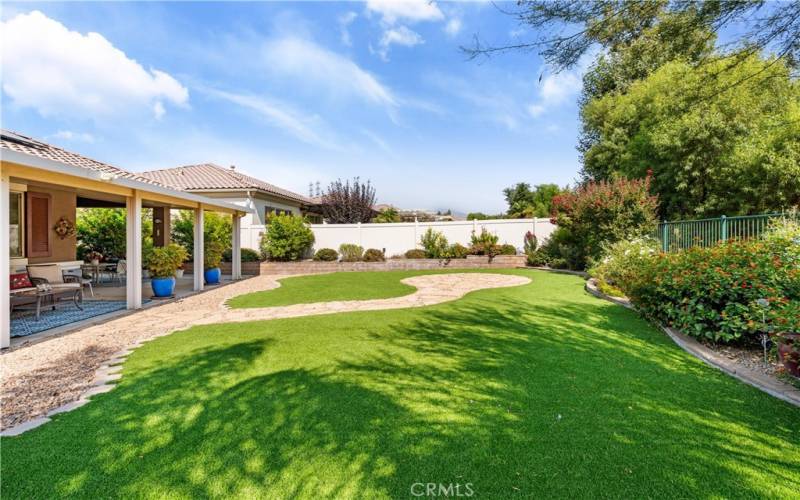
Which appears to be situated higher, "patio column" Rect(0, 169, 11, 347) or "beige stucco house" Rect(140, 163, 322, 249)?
"beige stucco house" Rect(140, 163, 322, 249)

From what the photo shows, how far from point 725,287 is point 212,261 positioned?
13.5 m

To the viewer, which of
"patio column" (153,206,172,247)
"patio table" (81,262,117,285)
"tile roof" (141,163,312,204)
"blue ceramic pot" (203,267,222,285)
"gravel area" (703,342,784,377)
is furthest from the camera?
"tile roof" (141,163,312,204)

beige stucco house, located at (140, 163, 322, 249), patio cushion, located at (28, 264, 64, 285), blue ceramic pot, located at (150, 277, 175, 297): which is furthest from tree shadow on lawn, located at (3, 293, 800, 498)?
beige stucco house, located at (140, 163, 322, 249)

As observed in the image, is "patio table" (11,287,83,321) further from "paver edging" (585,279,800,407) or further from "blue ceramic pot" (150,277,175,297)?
"paver edging" (585,279,800,407)

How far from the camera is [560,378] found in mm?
3898

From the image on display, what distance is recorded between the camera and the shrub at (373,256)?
1752cm

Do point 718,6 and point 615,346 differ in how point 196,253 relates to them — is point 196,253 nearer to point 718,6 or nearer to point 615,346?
point 615,346

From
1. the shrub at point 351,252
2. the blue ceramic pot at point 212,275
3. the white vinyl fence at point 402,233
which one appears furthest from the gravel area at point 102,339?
the white vinyl fence at point 402,233

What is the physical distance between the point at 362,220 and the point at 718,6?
72.7 ft

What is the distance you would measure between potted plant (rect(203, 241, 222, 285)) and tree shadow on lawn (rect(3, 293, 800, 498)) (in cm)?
913

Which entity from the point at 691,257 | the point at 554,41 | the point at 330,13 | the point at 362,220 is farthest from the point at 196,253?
the point at 362,220

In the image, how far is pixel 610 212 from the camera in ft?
39.5

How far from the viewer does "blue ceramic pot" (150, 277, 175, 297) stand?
9.82 meters

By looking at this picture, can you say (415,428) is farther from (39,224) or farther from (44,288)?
(39,224)
